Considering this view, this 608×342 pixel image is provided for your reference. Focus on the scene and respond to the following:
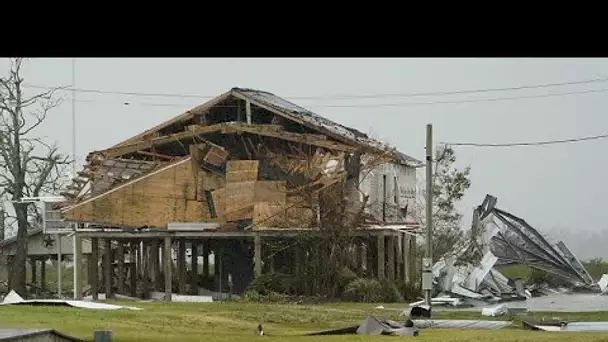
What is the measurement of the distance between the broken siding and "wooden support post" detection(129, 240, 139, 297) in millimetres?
4028

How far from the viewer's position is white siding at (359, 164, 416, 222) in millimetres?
42375

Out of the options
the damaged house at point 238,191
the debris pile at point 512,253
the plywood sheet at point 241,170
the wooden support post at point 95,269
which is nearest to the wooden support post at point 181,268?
the damaged house at point 238,191

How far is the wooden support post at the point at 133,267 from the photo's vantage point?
45.3 meters

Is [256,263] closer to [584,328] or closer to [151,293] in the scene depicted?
[151,293]

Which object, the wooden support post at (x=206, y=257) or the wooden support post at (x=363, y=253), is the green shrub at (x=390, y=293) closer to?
the wooden support post at (x=363, y=253)

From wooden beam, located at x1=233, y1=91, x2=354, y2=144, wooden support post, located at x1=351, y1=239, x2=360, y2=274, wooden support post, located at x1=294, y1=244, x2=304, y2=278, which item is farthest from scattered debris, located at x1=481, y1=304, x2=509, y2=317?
wooden beam, located at x1=233, y1=91, x2=354, y2=144

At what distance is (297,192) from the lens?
39.9 m

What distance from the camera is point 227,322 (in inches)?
1030

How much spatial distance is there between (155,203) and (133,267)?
5.49m

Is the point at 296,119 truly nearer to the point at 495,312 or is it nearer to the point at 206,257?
the point at 206,257

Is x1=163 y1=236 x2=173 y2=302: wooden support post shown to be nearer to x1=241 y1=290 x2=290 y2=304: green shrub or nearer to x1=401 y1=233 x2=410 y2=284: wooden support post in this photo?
x1=241 y1=290 x2=290 y2=304: green shrub
